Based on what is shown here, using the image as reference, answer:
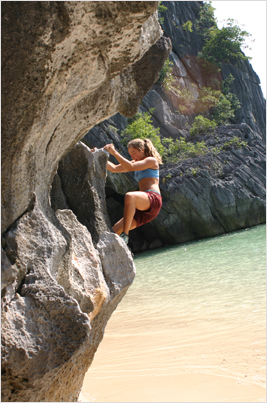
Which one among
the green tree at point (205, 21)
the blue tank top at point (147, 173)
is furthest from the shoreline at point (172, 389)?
the green tree at point (205, 21)

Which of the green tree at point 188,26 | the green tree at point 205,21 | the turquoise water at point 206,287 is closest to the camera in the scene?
the turquoise water at point 206,287

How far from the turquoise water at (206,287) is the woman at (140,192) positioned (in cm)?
365

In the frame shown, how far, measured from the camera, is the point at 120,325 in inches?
287

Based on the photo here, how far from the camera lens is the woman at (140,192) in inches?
147

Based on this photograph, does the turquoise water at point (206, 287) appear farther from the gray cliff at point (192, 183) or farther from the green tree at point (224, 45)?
the green tree at point (224, 45)

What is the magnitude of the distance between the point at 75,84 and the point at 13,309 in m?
1.64

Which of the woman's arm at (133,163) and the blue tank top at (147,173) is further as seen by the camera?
the blue tank top at (147,173)

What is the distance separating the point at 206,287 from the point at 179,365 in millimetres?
4734

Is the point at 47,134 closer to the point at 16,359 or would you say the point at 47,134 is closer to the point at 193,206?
the point at 16,359

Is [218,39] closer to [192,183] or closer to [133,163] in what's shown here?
[192,183]

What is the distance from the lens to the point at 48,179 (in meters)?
3.00

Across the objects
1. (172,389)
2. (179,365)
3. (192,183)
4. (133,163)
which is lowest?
(179,365)

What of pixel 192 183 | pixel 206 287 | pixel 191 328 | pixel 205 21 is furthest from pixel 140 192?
pixel 205 21

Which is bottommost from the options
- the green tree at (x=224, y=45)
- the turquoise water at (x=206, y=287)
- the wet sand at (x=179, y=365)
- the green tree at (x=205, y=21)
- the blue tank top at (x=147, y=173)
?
the turquoise water at (x=206, y=287)
